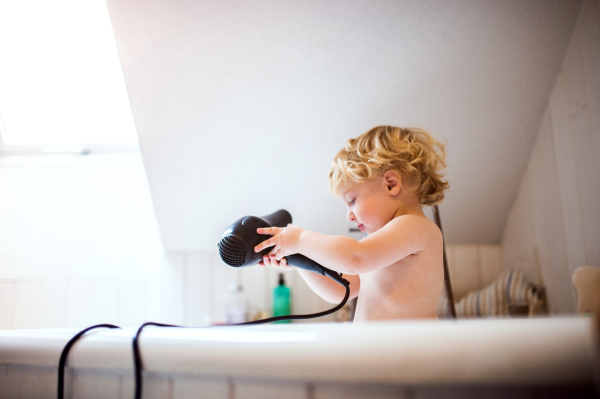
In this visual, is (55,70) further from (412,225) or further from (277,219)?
(412,225)

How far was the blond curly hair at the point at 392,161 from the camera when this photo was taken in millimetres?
957

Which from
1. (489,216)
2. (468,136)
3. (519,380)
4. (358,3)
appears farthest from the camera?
(489,216)

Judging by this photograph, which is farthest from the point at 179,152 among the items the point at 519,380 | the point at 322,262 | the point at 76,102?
the point at 519,380

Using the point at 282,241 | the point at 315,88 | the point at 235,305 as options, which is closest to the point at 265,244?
the point at 282,241

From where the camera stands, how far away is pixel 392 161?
957 mm

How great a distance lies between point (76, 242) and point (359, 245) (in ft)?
3.90

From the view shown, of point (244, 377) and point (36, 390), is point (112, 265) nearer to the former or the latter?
point (36, 390)

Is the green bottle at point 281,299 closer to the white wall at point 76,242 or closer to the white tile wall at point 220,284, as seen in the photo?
the white tile wall at point 220,284

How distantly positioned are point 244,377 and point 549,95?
1388 mm

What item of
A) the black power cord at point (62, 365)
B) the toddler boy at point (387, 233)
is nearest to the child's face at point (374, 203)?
the toddler boy at point (387, 233)

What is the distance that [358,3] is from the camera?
122 cm

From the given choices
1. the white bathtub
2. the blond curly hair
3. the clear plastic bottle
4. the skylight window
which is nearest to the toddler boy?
the blond curly hair

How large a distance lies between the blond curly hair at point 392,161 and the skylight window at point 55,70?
0.96 meters

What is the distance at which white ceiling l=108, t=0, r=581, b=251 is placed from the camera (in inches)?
49.0
